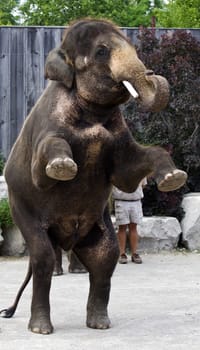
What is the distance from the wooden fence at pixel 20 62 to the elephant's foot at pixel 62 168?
288 inches

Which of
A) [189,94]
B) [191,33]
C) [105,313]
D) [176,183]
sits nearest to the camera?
[176,183]

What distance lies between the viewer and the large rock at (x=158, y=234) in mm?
11344

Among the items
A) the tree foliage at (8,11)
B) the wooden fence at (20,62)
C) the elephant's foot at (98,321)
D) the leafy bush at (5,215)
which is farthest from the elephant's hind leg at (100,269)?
the tree foliage at (8,11)

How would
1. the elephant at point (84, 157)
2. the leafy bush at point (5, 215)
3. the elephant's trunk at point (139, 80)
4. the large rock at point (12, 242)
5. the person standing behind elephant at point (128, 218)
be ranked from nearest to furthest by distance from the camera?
the elephant's trunk at point (139, 80) < the elephant at point (84, 157) < the person standing behind elephant at point (128, 218) < the leafy bush at point (5, 215) < the large rock at point (12, 242)

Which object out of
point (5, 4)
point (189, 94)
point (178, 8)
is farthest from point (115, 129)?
point (5, 4)

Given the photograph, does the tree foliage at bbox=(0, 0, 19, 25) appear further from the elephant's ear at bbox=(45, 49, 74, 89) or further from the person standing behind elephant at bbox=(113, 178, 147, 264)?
the elephant's ear at bbox=(45, 49, 74, 89)

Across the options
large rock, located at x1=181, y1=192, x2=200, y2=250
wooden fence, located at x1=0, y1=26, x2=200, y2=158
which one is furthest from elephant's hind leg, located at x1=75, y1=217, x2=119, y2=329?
wooden fence, located at x1=0, y1=26, x2=200, y2=158

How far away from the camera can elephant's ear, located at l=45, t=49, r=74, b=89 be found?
6020mm

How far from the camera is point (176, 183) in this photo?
5.67 meters

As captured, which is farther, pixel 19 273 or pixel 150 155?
pixel 19 273

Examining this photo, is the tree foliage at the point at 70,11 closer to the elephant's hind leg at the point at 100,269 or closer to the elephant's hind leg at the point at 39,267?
the elephant's hind leg at the point at 100,269

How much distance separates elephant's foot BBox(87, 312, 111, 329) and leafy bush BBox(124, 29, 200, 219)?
5.43 m

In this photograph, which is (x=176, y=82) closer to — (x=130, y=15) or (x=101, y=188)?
(x=101, y=188)

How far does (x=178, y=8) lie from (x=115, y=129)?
45.2 feet
